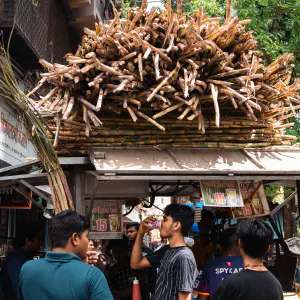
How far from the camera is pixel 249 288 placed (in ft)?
10.4

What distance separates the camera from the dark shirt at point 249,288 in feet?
10.4

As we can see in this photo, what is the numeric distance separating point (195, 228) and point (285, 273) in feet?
11.4

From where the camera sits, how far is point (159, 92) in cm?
513

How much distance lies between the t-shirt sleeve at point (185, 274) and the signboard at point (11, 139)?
591cm

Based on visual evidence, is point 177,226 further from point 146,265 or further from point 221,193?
point 221,193

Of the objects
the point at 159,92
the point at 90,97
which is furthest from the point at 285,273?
the point at 90,97

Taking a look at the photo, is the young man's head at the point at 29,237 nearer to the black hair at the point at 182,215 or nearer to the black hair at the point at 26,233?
the black hair at the point at 26,233

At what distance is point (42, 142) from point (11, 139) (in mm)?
4973

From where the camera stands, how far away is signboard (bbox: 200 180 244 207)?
17.6ft

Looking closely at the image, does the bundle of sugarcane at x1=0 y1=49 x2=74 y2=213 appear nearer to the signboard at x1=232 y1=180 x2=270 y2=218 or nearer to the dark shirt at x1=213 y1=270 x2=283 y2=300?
the signboard at x1=232 y1=180 x2=270 y2=218

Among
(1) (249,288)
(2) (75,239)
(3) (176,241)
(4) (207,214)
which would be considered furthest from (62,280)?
(4) (207,214)

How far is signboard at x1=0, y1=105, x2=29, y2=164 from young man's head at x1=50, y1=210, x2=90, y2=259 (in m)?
6.19

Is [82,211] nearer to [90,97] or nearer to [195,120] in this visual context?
[90,97]

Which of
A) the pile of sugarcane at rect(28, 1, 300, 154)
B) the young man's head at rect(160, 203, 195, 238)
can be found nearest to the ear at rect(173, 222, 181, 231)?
the young man's head at rect(160, 203, 195, 238)
